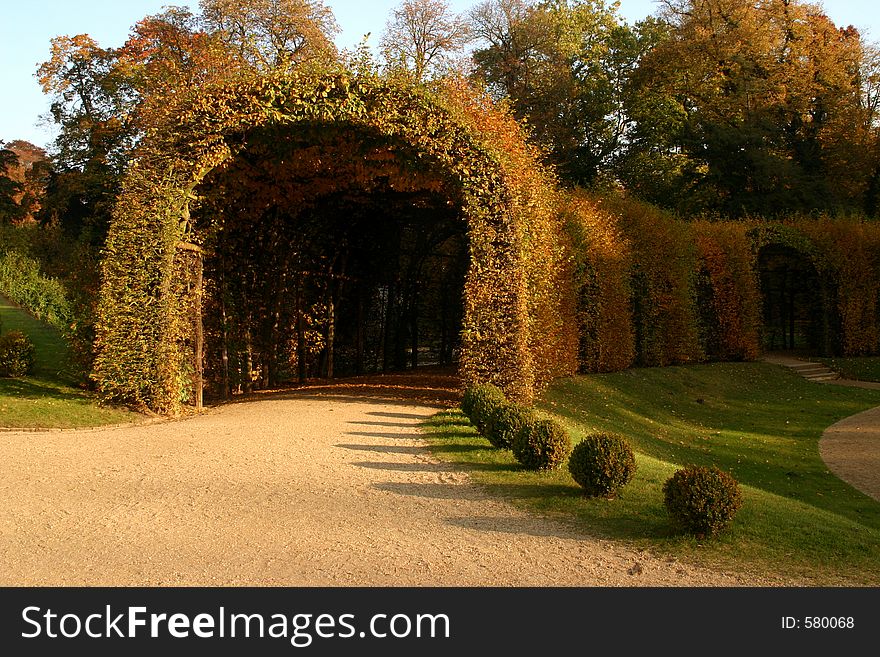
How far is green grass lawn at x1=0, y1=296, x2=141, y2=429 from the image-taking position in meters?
9.73

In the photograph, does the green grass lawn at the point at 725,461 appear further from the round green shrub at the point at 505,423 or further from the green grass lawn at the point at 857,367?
the green grass lawn at the point at 857,367

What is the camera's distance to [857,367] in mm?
23750

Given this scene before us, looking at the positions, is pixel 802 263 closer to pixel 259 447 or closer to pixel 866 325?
pixel 866 325

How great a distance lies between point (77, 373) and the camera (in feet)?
39.1

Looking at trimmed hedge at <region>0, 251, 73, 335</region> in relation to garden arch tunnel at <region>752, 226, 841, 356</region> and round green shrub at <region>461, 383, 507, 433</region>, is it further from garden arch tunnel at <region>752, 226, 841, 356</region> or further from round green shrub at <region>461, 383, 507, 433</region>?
garden arch tunnel at <region>752, 226, 841, 356</region>

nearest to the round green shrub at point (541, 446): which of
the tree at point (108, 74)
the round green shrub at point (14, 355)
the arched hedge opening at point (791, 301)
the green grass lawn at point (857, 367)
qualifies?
the round green shrub at point (14, 355)

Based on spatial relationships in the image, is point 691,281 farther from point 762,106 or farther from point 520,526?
point 520,526

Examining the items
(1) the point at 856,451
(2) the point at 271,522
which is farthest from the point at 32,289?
(1) the point at 856,451

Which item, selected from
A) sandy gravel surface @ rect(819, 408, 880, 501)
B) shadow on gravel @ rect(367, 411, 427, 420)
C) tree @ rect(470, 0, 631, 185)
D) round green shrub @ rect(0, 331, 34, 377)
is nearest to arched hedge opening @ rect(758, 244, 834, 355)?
tree @ rect(470, 0, 631, 185)

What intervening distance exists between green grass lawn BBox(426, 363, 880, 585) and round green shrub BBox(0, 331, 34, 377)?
7385 millimetres

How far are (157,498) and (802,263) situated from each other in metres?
25.7

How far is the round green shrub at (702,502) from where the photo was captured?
→ 5477 millimetres

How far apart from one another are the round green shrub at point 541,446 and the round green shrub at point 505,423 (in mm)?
429
